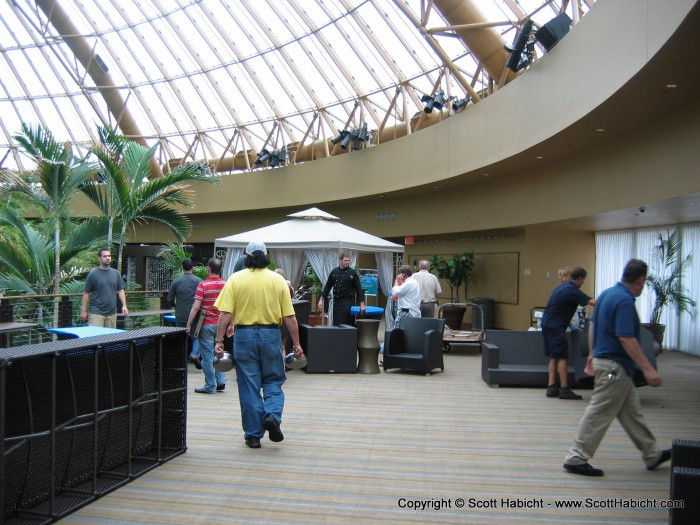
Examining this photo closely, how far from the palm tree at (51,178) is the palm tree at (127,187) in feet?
1.33

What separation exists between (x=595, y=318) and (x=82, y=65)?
75.7 feet

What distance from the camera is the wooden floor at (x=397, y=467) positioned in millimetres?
4094

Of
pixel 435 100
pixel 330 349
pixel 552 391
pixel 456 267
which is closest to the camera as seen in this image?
pixel 552 391

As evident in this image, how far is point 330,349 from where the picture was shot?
9805mm

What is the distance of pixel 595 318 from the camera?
5070 millimetres

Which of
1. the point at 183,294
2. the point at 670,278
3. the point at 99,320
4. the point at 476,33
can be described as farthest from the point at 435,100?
the point at 99,320

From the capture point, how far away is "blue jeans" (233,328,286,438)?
17.7 feet

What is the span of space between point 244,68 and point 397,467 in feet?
62.2

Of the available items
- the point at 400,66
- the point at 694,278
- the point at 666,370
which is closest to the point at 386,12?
the point at 400,66

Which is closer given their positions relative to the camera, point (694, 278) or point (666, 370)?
point (666, 370)

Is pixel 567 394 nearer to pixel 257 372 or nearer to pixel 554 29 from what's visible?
pixel 257 372

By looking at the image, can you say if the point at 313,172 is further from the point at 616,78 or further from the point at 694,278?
the point at 616,78

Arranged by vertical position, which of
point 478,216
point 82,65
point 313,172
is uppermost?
point 82,65

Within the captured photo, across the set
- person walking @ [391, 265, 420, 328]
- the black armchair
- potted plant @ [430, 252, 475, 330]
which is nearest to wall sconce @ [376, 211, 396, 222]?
potted plant @ [430, 252, 475, 330]
